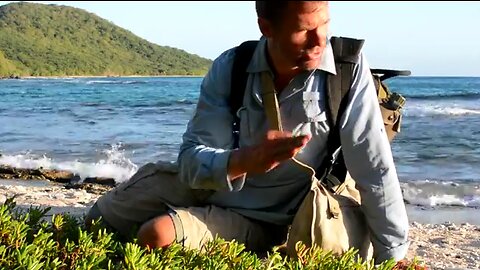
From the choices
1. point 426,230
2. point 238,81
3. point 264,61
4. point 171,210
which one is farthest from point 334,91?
point 426,230

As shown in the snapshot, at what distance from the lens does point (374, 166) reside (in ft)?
11.7

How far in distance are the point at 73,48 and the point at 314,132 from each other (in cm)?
12065

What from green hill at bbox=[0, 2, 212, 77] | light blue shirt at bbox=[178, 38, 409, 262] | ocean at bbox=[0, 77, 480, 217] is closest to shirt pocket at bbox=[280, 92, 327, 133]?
light blue shirt at bbox=[178, 38, 409, 262]

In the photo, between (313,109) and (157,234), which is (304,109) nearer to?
(313,109)

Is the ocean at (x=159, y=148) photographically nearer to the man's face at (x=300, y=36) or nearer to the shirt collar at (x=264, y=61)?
the shirt collar at (x=264, y=61)

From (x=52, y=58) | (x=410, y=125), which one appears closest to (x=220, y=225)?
(x=410, y=125)

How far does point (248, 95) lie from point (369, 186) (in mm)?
763

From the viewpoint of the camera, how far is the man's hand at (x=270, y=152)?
9.32 ft

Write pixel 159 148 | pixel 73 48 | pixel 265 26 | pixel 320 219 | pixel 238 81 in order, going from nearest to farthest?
pixel 265 26
pixel 320 219
pixel 238 81
pixel 159 148
pixel 73 48

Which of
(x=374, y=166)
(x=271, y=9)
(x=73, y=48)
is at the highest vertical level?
(x=271, y=9)

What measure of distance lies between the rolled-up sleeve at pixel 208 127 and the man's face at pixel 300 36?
333 millimetres

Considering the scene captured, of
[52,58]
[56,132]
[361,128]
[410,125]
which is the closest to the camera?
[361,128]

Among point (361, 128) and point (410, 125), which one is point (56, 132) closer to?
point (410, 125)

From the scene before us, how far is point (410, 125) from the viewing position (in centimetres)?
1900
